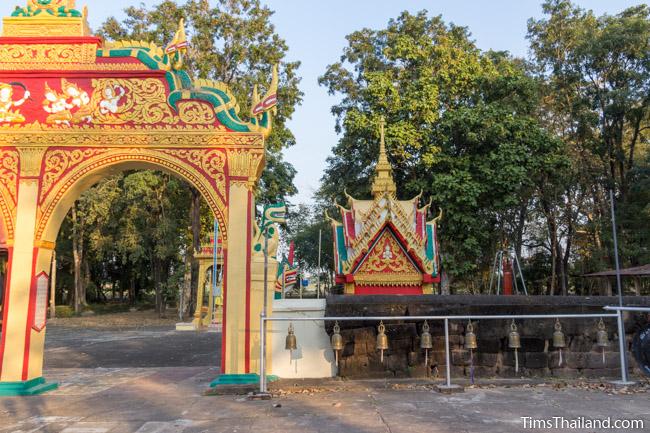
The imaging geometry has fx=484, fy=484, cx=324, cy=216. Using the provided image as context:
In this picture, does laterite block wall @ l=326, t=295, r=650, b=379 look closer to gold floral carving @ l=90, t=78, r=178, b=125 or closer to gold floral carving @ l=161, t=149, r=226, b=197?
gold floral carving @ l=161, t=149, r=226, b=197

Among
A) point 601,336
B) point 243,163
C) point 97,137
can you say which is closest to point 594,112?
point 601,336

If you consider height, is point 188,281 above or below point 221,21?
below

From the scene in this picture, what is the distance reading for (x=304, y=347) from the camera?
892 cm


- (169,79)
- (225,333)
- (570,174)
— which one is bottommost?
(225,333)

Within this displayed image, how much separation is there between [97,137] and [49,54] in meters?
1.93

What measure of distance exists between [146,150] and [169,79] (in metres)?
1.42

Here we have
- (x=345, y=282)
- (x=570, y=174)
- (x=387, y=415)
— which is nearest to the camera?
(x=387, y=415)

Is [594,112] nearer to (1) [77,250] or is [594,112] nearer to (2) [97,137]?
(2) [97,137]

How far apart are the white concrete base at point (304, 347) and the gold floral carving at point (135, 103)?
4.19 m

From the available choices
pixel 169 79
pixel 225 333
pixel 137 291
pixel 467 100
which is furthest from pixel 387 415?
pixel 137 291

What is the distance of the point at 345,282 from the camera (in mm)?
13805

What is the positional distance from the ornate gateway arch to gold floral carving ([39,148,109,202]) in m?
0.02

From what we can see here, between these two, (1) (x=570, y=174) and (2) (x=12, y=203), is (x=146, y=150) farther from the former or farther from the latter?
(1) (x=570, y=174)

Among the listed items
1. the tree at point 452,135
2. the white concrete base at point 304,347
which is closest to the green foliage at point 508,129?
the tree at point 452,135
